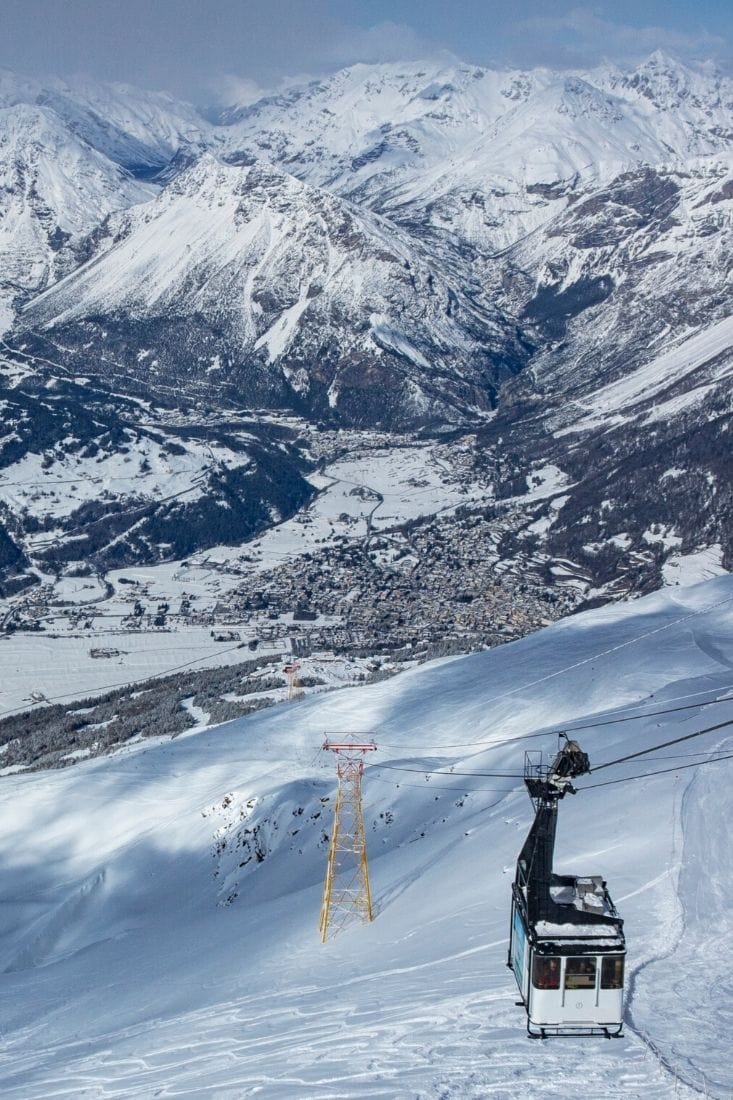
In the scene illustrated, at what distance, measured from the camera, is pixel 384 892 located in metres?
37.0

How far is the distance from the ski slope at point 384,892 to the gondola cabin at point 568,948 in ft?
2.07

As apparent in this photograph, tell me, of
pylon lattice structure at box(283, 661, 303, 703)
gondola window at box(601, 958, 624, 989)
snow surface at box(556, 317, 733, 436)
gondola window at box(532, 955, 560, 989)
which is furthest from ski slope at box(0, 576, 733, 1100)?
snow surface at box(556, 317, 733, 436)

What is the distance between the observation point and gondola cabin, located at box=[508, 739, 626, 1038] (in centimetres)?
1814

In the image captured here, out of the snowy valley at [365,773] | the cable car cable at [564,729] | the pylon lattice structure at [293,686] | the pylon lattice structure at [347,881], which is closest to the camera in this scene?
the snowy valley at [365,773]

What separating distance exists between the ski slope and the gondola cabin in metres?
0.63

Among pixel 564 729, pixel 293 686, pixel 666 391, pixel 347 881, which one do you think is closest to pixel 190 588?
pixel 293 686

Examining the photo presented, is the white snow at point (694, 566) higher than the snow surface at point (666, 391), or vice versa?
the snow surface at point (666, 391)

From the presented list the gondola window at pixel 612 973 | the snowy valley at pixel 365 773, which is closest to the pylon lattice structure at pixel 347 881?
the snowy valley at pixel 365 773

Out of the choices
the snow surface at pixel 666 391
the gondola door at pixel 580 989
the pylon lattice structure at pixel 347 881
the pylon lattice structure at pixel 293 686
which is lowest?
the pylon lattice structure at pixel 293 686

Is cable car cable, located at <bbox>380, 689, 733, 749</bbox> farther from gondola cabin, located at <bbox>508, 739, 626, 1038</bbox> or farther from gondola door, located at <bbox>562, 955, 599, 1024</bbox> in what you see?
gondola door, located at <bbox>562, 955, 599, 1024</bbox>

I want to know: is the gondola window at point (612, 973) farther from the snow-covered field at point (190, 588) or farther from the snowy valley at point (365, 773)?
the snow-covered field at point (190, 588)

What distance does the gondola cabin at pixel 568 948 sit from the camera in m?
18.1

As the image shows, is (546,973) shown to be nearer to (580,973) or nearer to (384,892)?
(580,973)

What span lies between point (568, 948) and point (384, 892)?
19.5 m
